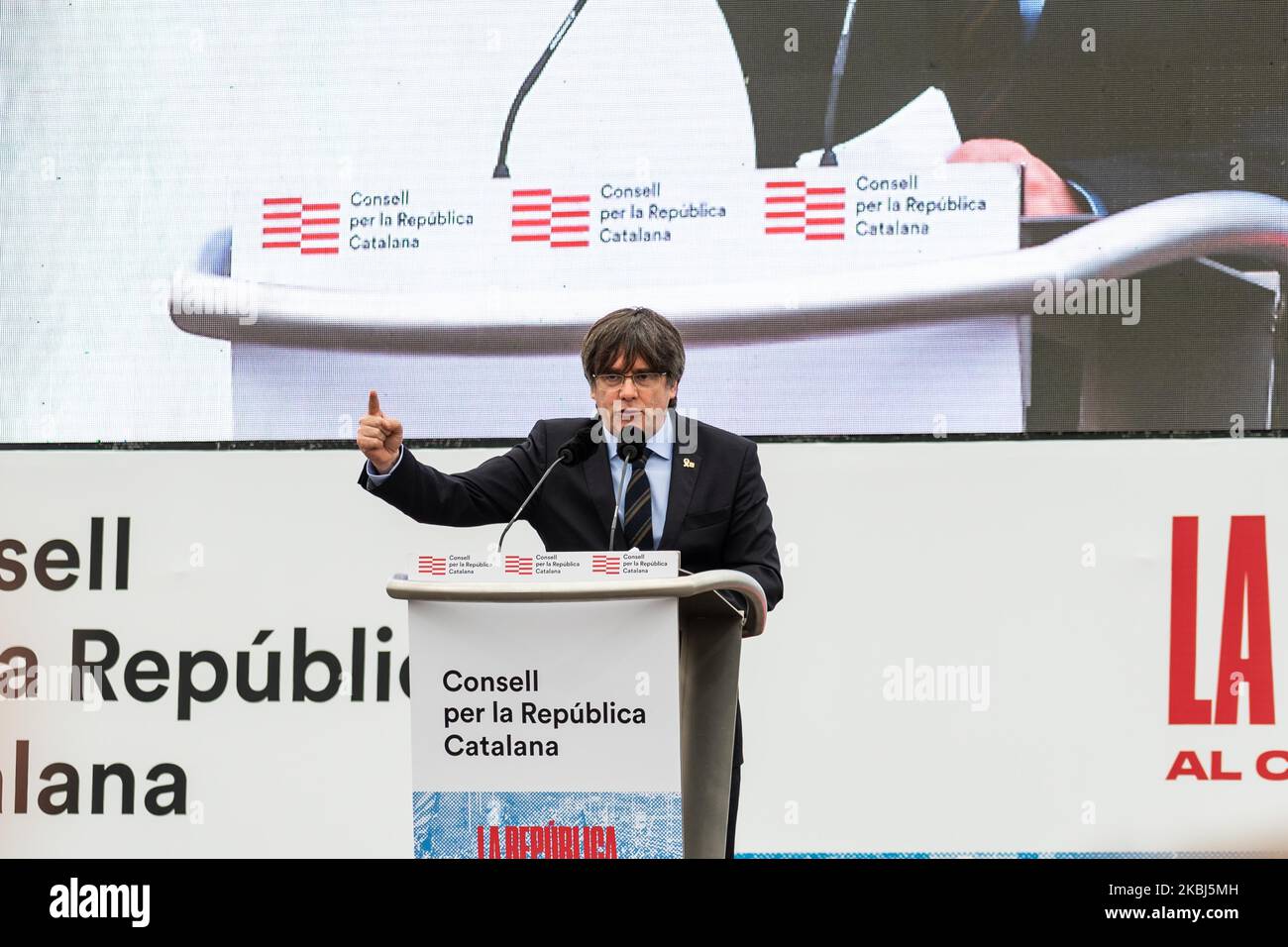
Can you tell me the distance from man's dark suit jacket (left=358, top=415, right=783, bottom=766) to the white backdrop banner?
1.26 m

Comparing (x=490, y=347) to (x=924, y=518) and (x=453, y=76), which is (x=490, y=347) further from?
(x=924, y=518)

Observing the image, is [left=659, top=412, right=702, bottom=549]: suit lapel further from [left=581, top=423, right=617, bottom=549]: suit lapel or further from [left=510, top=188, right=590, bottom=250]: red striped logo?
[left=510, top=188, right=590, bottom=250]: red striped logo

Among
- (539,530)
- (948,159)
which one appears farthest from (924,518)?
(539,530)

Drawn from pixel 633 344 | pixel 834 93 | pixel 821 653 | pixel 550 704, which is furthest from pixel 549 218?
pixel 550 704

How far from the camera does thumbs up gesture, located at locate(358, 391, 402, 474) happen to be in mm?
2377

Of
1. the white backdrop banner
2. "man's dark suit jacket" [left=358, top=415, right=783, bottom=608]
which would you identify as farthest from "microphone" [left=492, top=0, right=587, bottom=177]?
"man's dark suit jacket" [left=358, top=415, right=783, bottom=608]

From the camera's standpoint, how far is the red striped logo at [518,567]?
2.06 metres

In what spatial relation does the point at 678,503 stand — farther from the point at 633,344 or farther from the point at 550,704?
the point at 550,704

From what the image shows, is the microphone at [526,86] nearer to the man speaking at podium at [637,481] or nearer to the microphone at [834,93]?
the microphone at [834,93]

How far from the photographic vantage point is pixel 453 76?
387 centimetres

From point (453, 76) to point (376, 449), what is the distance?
71.2 inches

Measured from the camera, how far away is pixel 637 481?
2.49 m

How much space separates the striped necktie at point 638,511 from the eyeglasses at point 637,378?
11 cm

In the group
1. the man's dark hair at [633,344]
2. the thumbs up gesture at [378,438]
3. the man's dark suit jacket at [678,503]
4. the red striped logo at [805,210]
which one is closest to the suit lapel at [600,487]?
the man's dark suit jacket at [678,503]
